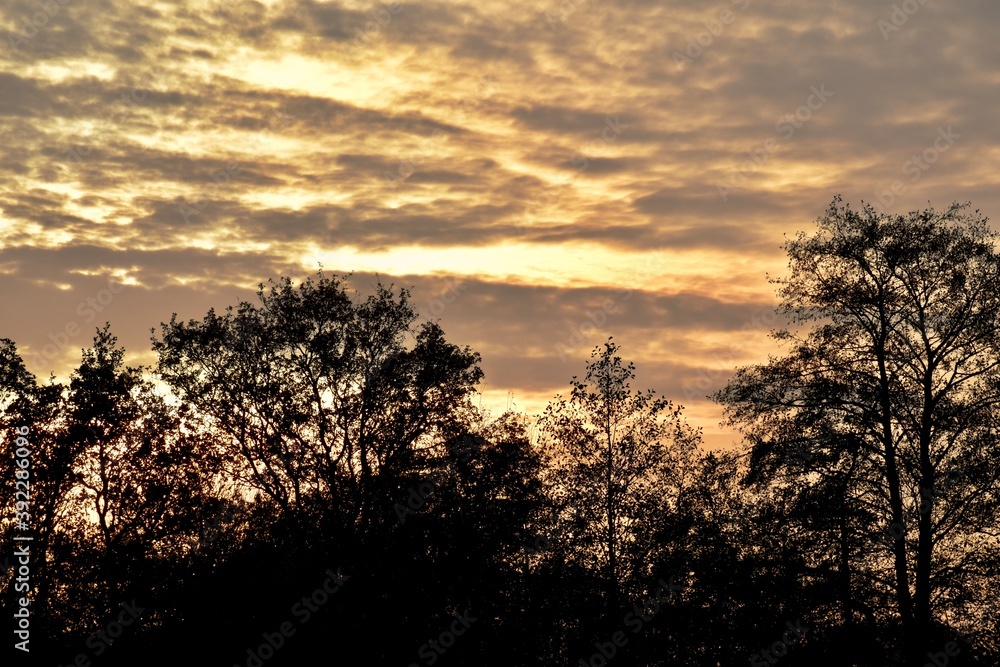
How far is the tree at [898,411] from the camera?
30641mm

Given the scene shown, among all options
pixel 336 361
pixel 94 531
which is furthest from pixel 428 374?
pixel 94 531

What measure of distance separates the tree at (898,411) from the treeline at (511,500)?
0.32 ft

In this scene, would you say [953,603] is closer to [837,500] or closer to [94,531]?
[837,500]

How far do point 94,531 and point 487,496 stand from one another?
19554 mm

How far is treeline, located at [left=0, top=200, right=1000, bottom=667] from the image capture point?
31.4m
